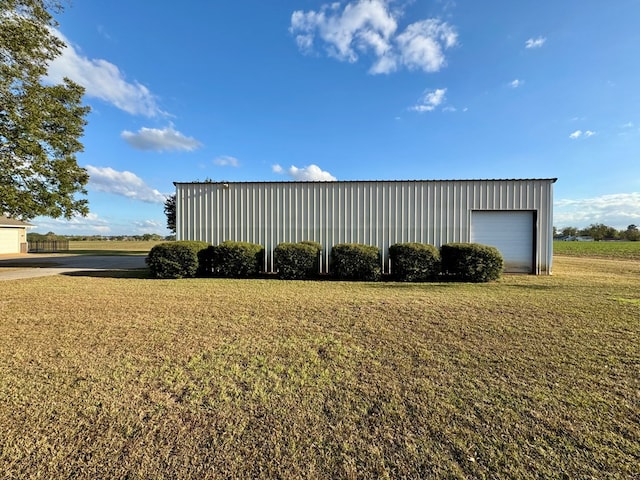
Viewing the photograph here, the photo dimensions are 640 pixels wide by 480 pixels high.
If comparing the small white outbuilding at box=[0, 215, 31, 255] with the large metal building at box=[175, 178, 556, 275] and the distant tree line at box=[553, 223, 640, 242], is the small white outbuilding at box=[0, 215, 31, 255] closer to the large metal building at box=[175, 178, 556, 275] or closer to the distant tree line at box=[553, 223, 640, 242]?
the large metal building at box=[175, 178, 556, 275]

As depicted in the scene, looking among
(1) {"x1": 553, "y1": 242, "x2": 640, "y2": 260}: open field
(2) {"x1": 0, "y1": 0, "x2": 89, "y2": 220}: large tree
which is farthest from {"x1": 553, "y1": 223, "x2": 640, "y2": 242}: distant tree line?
(2) {"x1": 0, "y1": 0, "x2": 89, "y2": 220}: large tree

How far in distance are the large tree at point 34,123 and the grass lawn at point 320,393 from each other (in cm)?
534

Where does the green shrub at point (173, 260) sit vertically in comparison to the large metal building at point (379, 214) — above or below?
below

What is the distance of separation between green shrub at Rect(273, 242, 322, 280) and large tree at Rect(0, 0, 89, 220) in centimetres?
746

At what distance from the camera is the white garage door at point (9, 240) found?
943 inches

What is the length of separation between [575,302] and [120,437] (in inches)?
321

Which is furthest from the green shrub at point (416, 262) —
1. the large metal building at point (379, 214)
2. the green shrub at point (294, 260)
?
the green shrub at point (294, 260)

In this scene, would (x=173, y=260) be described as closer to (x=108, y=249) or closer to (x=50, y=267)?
(x=50, y=267)

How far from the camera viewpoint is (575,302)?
6.43 metres

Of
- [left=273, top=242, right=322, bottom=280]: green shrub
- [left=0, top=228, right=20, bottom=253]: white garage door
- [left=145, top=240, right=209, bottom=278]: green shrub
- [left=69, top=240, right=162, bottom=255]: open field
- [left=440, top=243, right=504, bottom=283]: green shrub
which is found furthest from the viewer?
[left=69, top=240, right=162, bottom=255]: open field

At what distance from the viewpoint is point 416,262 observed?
10.0 m

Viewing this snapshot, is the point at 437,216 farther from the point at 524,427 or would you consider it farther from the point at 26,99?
the point at 26,99

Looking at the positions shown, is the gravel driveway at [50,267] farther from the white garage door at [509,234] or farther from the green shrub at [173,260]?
the white garage door at [509,234]

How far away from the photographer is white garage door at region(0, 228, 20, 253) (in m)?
24.0
